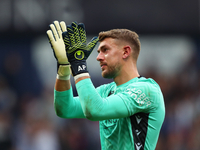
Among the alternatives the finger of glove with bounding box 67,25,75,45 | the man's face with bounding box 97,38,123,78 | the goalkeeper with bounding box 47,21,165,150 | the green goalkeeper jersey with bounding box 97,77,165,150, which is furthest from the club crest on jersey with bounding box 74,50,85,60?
the green goalkeeper jersey with bounding box 97,77,165,150

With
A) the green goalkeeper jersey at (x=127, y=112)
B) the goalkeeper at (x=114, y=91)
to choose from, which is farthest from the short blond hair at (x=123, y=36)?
the green goalkeeper jersey at (x=127, y=112)

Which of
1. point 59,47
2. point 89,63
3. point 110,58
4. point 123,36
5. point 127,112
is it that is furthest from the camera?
point 89,63

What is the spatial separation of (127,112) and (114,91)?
0.54 metres

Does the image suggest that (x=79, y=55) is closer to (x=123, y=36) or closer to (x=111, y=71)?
(x=111, y=71)

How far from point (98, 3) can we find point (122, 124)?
229 inches

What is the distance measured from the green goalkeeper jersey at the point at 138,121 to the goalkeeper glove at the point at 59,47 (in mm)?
678

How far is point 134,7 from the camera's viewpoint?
26.2 ft

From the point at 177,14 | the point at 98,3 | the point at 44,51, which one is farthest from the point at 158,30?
the point at 44,51

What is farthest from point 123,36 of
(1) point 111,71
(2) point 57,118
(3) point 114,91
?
(2) point 57,118

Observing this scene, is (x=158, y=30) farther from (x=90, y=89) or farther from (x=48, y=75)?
(x=90, y=89)

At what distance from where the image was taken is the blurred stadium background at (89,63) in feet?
23.5

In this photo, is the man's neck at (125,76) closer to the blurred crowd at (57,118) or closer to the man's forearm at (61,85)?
the man's forearm at (61,85)

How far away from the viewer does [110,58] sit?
299cm

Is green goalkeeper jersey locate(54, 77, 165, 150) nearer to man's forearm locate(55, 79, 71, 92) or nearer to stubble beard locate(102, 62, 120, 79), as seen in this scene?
stubble beard locate(102, 62, 120, 79)
